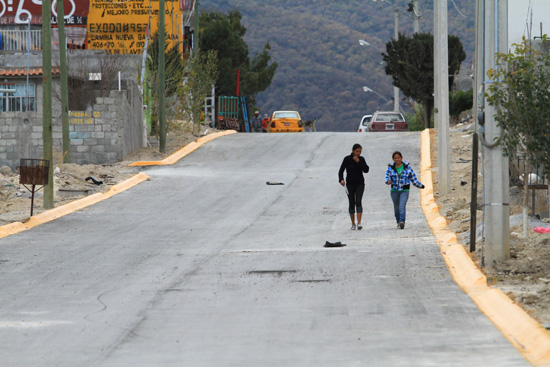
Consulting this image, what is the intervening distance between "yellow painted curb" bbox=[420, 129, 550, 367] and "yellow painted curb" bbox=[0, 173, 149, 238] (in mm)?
8496

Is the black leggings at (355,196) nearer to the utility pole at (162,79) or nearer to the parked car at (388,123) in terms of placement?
the utility pole at (162,79)

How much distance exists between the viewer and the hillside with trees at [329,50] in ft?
376

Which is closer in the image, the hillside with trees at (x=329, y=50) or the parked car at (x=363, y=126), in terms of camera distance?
the parked car at (x=363, y=126)

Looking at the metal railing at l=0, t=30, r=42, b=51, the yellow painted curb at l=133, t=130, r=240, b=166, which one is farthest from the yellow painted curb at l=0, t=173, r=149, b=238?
the metal railing at l=0, t=30, r=42, b=51

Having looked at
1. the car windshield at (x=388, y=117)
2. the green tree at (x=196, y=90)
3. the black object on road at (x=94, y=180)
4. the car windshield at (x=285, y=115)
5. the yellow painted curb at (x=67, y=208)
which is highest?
the green tree at (x=196, y=90)

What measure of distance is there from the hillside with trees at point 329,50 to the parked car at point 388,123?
59.6 meters

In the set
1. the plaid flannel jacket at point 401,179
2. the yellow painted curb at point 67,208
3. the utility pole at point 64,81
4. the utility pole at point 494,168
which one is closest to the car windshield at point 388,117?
the utility pole at point 64,81

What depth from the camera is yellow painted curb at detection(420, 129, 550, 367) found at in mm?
7871

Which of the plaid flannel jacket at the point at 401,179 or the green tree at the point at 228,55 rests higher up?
the green tree at the point at 228,55

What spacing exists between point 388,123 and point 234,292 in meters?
38.1

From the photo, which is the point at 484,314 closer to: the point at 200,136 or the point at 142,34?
the point at 200,136

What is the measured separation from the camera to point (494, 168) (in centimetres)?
1292

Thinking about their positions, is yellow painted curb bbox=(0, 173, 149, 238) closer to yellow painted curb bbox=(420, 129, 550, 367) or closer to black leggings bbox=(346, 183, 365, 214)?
black leggings bbox=(346, 183, 365, 214)

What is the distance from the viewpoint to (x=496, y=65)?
520 inches
